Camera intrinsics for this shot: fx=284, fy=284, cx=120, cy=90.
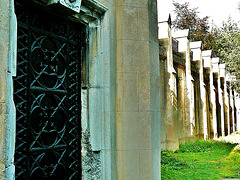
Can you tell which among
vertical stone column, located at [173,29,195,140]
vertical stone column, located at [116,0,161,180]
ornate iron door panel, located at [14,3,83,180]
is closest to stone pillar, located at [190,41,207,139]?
vertical stone column, located at [173,29,195,140]

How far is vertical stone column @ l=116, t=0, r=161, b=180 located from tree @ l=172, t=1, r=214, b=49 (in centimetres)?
2358

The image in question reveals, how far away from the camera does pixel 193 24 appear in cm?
2677

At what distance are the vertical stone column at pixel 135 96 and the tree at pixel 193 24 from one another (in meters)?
23.6

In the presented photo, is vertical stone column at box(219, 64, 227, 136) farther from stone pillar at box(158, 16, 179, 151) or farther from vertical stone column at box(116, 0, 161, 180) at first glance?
vertical stone column at box(116, 0, 161, 180)

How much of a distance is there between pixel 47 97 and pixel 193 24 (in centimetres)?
2555

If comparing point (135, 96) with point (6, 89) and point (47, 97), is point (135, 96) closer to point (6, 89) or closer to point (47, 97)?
point (47, 97)

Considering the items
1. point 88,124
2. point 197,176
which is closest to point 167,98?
point 197,176

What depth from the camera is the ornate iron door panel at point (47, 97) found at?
2.90 metres

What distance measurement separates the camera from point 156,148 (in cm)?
414

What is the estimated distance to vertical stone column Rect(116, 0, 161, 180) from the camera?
388 cm

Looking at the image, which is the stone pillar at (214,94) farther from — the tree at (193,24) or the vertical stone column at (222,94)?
the tree at (193,24)

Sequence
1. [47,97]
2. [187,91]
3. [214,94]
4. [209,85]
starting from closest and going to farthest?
[47,97], [187,91], [214,94], [209,85]

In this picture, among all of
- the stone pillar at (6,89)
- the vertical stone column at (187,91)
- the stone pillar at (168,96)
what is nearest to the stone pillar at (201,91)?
the vertical stone column at (187,91)

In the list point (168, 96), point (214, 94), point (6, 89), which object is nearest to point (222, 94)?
point (214, 94)
